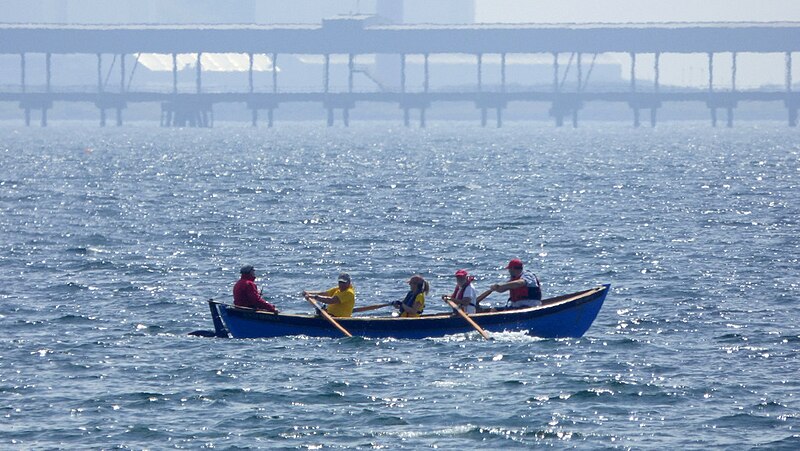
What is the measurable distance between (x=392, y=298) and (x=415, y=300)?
5584 mm

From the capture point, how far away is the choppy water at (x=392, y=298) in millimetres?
20125

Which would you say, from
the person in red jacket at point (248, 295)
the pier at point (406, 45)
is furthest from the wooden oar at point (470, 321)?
the pier at point (406, 45)

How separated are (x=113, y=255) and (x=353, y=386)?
1922 centimetres

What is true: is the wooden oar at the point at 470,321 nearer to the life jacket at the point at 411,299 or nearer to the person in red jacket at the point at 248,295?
the life jacket at the point at 411,299

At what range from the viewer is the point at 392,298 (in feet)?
106

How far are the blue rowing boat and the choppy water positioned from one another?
268 mm

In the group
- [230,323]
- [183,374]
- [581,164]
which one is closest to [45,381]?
[183,374]

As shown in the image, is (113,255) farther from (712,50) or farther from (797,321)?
(712,50)

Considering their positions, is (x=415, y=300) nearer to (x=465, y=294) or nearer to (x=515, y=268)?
(x=465, y=294)

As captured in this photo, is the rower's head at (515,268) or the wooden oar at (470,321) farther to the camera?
the rower's head at (515,268)

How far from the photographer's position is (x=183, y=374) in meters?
23.3

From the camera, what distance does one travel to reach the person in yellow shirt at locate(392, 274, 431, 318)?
2661 cm

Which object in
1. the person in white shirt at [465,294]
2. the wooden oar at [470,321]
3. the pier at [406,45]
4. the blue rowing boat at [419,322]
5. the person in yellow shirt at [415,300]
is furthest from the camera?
the pier at [406,45]

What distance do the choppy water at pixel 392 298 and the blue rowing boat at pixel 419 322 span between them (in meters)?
0.27
